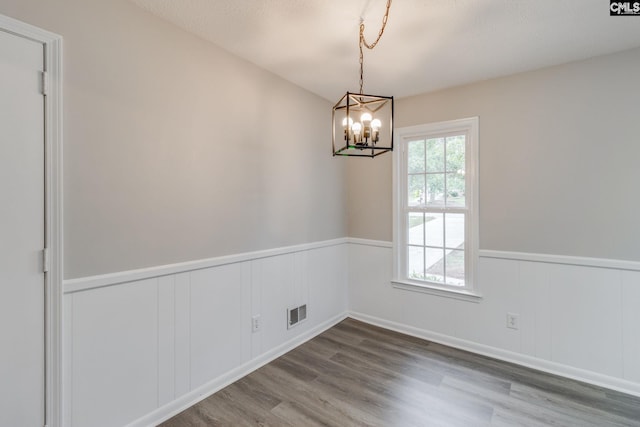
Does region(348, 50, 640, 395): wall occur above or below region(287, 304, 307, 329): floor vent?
above

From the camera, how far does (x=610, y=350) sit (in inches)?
89.4

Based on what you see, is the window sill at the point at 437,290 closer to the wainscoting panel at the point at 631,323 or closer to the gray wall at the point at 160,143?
the wainscoting panel at the point at 631,323

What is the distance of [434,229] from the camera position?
3.10 m

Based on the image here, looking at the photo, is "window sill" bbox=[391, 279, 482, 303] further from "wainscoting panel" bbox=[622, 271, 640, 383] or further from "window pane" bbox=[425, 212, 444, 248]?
"wainscoting panel" bbox=[622, 271, 640, 383]

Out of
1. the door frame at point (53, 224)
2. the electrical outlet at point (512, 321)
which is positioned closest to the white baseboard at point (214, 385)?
the door frame at point (53, 224)

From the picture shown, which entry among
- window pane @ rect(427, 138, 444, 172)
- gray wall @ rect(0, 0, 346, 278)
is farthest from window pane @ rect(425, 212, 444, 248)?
gray wall @ rect(0, 0, 346, 278)

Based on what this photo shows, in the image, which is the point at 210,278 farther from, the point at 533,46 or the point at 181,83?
the point at 533,46

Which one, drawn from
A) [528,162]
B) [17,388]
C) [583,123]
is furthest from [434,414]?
[583,123]

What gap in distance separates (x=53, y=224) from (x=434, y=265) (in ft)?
10.2

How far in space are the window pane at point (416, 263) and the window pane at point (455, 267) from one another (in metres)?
0.27

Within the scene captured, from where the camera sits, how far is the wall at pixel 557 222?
2.22 m

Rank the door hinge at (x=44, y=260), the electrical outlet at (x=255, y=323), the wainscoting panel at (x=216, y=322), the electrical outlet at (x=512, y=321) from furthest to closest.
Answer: the electrical outlet at (x=512, y=321)
the electrical outlet at (x=255, y=323)
the wainscoting panel at (x=216, y=322)
the door hinge at (x=44, y=260)

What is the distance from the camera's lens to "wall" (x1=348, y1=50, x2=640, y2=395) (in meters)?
2.22

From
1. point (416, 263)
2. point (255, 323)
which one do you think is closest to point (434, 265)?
point (416, 263)
